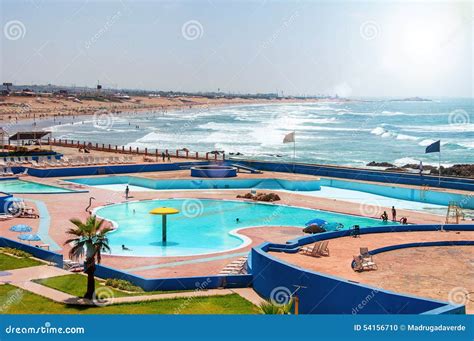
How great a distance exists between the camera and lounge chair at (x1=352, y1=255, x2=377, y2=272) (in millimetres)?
17234

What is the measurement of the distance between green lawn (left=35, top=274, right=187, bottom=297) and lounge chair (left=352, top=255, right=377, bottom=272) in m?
5.09

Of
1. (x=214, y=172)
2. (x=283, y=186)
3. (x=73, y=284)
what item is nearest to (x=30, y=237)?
(x=73, y=284)

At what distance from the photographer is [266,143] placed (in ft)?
273

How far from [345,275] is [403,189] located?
782 inches

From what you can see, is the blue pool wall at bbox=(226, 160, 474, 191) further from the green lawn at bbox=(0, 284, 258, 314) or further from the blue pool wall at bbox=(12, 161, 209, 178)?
the green lawn at bbox=(0, 284, 258, 314)

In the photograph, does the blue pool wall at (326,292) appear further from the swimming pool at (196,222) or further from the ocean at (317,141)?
the ocean at (317,141)

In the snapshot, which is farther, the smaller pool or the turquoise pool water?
the smaller pool

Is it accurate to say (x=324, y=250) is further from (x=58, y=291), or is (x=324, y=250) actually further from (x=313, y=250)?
(x=58, y=291)

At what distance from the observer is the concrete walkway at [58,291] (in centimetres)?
1658

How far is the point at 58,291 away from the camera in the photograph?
679 inches

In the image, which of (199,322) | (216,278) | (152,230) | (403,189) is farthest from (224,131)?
(199,322)

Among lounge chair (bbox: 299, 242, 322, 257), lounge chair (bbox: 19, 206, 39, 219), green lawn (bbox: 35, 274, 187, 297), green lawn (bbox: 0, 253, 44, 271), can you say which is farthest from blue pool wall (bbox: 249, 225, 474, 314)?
lounge chair (bbox: 19, 206, 39, 219)

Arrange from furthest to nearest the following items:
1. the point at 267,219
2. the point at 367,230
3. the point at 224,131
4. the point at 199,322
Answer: the point at 224,131 < the point at 267,219 < the point at 367,230 < the point at 199,322

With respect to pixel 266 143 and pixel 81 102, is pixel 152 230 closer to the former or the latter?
pixel 266 143
